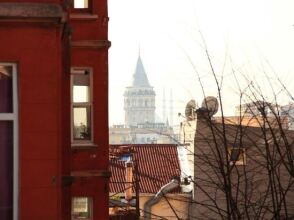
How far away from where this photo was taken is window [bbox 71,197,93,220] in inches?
586

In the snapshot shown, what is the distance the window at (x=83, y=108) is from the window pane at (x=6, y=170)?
305 inches

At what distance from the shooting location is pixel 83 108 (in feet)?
48.4

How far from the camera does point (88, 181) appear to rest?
14.6m

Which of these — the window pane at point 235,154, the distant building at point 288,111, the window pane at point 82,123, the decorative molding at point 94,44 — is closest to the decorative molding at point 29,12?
the window pane at point 235,154

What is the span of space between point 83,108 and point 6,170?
8.00 m

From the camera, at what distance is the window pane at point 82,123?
48.1 ft

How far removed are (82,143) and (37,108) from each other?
26.0ft

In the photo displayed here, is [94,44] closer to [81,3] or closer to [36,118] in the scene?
[81,3]

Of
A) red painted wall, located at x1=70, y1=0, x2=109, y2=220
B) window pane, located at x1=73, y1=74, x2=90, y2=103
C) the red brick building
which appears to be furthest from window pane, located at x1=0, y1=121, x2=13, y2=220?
window pane, located at x1=73, y1=74, x2=90, y2=103

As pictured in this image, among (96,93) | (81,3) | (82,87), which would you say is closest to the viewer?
(96,93)

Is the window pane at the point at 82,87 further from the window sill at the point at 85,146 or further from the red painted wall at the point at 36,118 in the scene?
the red painted wall at the point at 36,118

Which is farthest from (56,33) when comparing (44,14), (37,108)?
(37,108)

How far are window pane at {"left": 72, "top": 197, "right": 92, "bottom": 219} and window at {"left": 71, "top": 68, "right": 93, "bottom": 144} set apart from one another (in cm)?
113

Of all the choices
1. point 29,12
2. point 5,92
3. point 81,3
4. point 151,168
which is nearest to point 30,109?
point 5,92
